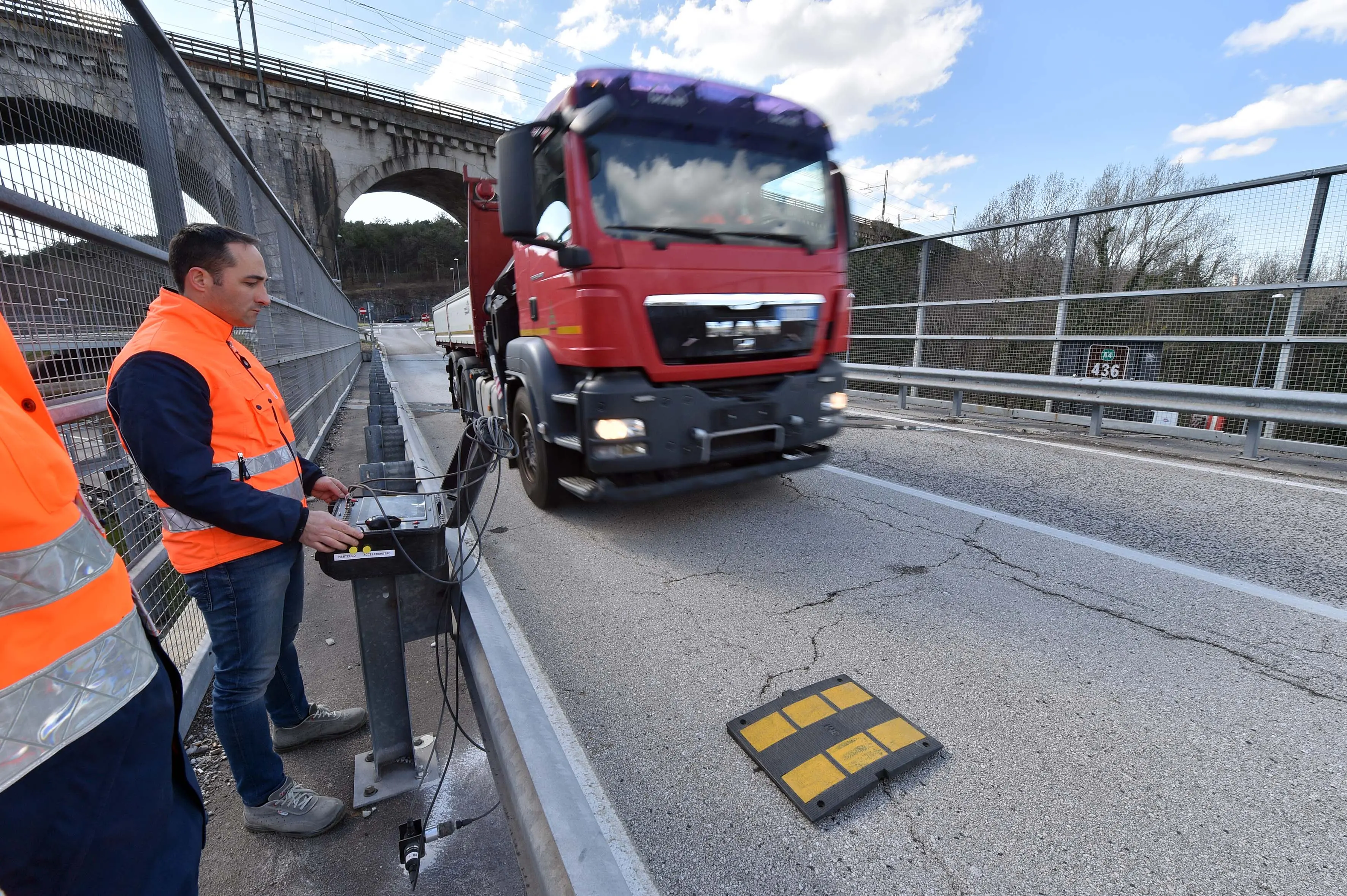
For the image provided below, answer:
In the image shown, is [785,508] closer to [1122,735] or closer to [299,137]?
[1122,735]

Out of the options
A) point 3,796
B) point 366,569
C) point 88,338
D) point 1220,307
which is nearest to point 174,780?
point 3,796

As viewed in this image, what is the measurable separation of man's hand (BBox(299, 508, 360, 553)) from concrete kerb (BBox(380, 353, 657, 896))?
55 centimetres

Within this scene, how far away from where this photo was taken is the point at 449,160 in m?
34.7

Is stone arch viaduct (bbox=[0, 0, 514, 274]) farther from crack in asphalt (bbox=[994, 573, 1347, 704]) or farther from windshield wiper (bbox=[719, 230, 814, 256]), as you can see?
crack in asphalt (bbox=[994, 573, 1347, 704])

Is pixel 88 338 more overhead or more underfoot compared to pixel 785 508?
more overhead

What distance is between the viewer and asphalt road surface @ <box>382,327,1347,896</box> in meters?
1.72

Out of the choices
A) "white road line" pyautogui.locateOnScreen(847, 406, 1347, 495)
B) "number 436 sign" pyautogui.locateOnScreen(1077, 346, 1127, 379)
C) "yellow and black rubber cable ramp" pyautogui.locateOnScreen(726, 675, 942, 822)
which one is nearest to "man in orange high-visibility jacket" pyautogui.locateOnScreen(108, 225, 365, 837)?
"yellow and black rubber cable ramp" pyautogui.locateOnScreen(726, 675, 942, 822)

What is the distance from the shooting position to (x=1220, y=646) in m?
2.66

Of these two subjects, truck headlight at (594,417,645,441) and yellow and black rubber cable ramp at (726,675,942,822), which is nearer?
yellow and black rubber cable ramp at (726,675,942,822)

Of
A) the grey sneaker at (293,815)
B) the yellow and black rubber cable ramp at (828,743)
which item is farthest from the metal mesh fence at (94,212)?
the yellow and black rubber cable ramp at (828,743)

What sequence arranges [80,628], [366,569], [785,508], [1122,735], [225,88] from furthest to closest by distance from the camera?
[225,88] < [785,508] < [1122,735] < [366,569] < [80,628]

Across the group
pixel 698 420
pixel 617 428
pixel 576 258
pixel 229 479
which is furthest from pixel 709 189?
pixel 229 479

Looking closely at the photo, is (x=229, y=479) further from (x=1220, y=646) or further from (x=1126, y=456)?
(x=1126, y=456)

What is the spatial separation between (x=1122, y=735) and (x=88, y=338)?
4.04 metres
